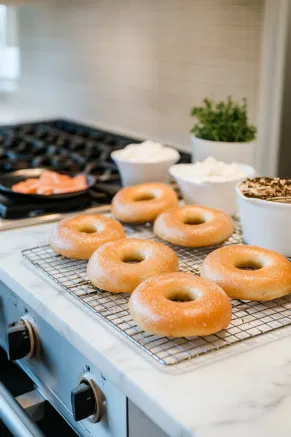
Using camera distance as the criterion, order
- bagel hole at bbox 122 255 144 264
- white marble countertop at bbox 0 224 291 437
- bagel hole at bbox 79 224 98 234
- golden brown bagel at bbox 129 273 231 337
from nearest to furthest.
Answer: white marble countertop at bbox 0 224 291 437 → golden brown bagel at bbox 129 273 231 337 → bagel hole at bbox 122 255 144 264 → bagel hole at bbox 79 224 98 234

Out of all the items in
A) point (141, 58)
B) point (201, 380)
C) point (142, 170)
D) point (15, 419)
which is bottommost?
point (15, 419)

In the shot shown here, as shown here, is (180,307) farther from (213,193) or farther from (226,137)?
(226,137)

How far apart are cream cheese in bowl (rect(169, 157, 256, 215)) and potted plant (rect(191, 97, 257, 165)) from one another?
0.12m

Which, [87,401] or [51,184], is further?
[51,184]

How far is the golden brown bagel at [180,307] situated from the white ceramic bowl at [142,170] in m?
0.57

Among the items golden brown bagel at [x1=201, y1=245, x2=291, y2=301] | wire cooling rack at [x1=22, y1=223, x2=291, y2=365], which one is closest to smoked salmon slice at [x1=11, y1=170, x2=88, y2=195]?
wire cooling rack at [x1=22, y1=223, x2=291, y2=365]

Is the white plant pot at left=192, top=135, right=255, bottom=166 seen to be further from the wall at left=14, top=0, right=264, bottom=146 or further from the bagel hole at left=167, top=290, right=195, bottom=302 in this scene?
the bagel hole at left=167, top=290, right=195, bottom=302

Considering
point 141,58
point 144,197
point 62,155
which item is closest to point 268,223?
point 144,197

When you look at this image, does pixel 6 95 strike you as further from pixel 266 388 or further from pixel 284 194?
pixel 266 388

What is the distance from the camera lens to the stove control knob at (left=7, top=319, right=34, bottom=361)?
993 mm

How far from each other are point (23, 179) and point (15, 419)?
693 mm

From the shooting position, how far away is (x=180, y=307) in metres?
0.83

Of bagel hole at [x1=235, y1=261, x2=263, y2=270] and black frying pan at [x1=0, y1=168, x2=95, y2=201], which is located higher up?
black frying pan at [x1=0, y1=168, x2=95, y2=201]

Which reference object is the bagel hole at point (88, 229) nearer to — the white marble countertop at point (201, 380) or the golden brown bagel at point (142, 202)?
the golden brown bagel at point (142, 202)
